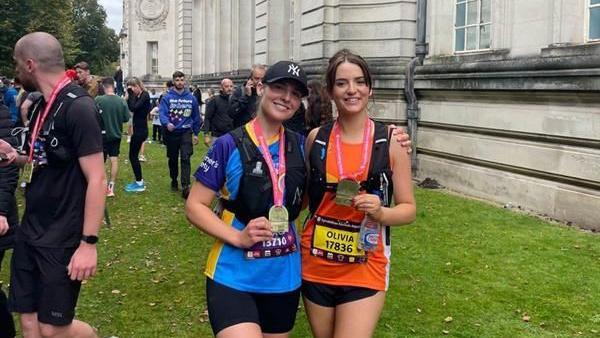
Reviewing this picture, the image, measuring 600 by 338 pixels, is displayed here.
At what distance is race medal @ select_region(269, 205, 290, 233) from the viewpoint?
3.01 metres

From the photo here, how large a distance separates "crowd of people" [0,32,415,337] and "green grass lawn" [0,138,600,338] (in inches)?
74.7

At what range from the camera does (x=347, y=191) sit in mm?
3068

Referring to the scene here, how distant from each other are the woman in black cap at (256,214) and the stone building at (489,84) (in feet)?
21.4

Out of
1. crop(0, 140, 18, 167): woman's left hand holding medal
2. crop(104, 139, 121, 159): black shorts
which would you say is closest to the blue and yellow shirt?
crop(0, 140, 18, 167): woman's left hand holding medal

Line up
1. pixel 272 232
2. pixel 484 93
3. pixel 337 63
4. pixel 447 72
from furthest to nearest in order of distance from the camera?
1. pixel 447 72
2. pixel 484 93
3. pixel 337 63
4. pixel 272 232

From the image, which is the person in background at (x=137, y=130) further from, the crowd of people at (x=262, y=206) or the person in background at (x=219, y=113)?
the crowd of people at (x=262, y=206)

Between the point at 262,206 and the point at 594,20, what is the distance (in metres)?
7.62

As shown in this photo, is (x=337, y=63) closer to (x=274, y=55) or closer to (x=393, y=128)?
(x=393, y=128)

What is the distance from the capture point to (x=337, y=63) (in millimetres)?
3352

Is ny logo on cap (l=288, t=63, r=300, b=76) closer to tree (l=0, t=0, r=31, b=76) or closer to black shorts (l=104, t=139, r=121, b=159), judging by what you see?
black shorts (l=104, t=139, r=121, b=159)

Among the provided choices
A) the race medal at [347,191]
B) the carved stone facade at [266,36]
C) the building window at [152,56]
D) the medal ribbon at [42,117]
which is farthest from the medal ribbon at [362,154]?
the building window at [152,56]

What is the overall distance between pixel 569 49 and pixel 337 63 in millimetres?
6895

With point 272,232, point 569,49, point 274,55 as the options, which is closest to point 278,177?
point 272,232

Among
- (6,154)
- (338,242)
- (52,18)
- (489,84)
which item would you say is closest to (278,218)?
(338,242)
